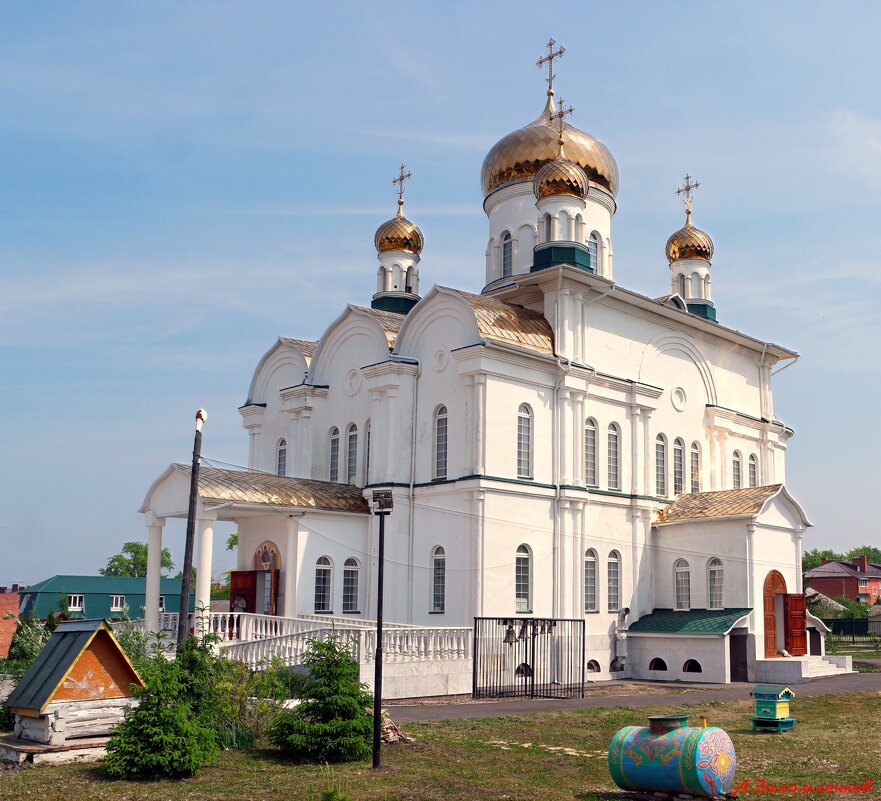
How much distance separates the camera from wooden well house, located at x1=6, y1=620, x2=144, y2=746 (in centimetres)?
1168

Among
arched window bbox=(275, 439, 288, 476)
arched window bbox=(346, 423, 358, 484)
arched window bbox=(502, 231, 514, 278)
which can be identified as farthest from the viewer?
arched window bbox=(502, 231, 514, 278)

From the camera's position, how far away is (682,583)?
26.5m

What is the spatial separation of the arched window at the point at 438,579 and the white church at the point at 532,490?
5 cm

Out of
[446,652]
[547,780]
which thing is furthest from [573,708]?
[547,780]

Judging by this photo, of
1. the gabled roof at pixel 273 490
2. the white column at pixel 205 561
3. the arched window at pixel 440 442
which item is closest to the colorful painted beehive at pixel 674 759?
the white column at pixel 205 561

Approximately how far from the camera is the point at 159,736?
10758mm

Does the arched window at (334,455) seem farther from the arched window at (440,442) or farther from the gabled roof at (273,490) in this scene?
the arched window at (440,442)

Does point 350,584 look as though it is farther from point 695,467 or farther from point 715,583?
point 695,467

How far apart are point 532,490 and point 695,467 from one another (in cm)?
753

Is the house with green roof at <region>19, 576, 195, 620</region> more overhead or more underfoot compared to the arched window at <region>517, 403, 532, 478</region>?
more underfoot

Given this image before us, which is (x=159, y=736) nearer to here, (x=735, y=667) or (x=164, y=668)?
(x=164, y=668)

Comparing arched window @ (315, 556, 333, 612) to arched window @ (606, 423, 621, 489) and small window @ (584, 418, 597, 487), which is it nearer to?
small window @ (584, 418, 597, 487)

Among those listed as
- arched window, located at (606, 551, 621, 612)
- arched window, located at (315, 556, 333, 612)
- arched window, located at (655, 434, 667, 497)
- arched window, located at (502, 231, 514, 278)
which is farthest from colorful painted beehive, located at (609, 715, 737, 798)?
arched window, located at (502, 231, 514, 278)

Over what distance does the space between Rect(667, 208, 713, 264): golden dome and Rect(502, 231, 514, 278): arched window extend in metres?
6.92
